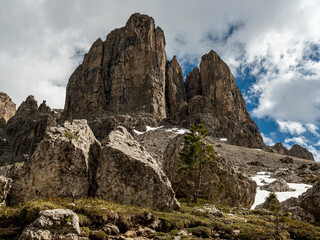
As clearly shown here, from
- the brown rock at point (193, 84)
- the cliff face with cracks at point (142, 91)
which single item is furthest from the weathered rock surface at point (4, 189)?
the brown rock at point (193, 84)

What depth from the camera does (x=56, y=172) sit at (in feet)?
42.5

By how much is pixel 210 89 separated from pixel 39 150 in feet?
475

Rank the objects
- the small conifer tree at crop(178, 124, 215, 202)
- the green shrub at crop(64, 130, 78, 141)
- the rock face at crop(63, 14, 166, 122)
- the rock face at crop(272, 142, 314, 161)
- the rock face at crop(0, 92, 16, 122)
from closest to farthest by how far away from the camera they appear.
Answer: the green shrub at crop(64, 130, 78, 141) < the small conifer tree at crop(178, 124, 215, 202) < the rock face at crop(63, 14, 166, 122) < the rock face at crop(272, 142, 314, 161) < the rock face at crop(0, 92, 16, 122)

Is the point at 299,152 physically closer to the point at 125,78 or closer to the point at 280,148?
the point at 280,148

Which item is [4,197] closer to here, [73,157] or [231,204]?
[73,157]

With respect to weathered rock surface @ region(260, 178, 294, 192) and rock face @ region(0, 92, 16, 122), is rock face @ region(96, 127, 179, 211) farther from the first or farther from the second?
rock face @ region(0, 92, 16, 122)

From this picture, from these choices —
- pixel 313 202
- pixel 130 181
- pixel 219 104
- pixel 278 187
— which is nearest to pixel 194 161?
pixel 313 202

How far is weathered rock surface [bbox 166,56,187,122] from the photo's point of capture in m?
136

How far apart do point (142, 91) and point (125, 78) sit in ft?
38.1

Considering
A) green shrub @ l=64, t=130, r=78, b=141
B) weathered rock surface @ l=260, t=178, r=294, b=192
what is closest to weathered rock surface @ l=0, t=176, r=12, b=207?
green shrub @ l=64, t=130, r=78, b=141

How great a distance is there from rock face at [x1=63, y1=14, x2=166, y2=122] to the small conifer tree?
96541 millimetres

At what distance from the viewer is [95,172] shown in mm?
14500

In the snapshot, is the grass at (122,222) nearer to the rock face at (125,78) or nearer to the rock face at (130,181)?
the rock face at (130,181)

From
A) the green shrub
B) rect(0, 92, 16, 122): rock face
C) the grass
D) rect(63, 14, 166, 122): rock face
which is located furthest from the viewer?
rect(0, 92, 16, 122): rock face
